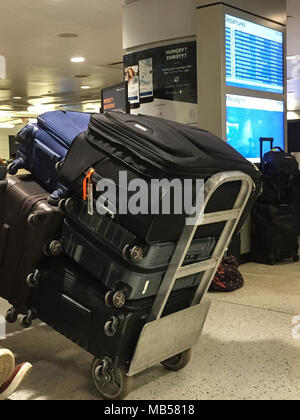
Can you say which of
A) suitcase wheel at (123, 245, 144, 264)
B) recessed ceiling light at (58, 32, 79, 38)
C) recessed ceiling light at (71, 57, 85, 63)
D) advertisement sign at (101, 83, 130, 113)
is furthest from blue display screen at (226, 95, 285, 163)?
recessed ceiling light at (71, 57, 85, 63)

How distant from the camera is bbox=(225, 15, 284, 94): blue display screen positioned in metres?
4.02

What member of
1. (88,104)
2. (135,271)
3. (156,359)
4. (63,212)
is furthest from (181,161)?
(88,104)

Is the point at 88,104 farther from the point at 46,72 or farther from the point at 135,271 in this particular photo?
the point at 135,271

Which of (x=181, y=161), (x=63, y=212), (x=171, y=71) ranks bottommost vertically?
(x=63, y=212)

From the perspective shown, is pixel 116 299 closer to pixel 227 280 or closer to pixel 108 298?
pixel 108 298

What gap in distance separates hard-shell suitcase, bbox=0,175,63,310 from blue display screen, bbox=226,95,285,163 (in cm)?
234

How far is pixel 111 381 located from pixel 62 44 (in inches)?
239

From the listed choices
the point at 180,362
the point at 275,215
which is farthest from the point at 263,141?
the point at 180,362

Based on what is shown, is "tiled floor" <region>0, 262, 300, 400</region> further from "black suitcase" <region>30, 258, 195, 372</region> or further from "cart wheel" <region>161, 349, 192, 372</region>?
"black suitcase" <region>30, 258, 195, 372</region>

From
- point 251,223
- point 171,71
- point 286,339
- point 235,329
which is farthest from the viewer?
point 251,223

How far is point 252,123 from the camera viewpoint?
4309 millimetres

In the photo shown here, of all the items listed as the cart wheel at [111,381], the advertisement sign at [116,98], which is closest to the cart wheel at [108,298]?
the cart wheel at [111,381]
